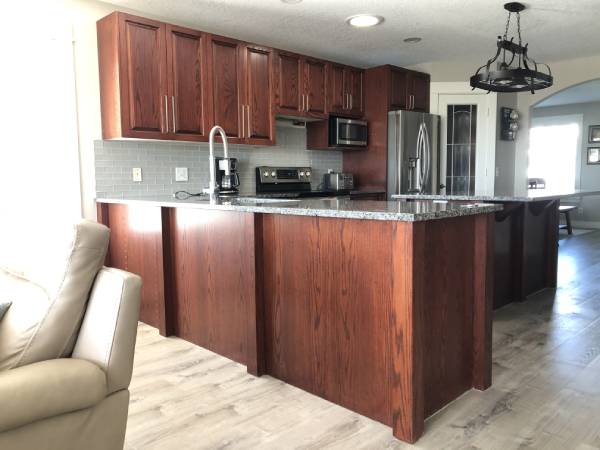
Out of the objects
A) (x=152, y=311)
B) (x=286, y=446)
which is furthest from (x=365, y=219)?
(x=152, y=311)

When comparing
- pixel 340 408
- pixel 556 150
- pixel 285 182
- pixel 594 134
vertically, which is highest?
pixel 594 134

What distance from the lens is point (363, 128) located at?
17.3ft

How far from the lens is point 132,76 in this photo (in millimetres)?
3449

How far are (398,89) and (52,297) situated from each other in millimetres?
4594

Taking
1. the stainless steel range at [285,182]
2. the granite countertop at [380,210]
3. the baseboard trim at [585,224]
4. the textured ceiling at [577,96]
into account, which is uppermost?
the textured ceiling at [577,96]

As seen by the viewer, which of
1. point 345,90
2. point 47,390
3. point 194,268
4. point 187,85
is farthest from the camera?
point 345,90

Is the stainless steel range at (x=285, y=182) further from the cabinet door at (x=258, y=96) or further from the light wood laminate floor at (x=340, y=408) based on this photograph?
the light wood laminate floor at (x=340, y=408)

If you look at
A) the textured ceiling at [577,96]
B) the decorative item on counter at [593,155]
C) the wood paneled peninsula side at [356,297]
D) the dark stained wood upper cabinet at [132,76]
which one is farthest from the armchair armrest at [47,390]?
the decorative item on counter at [593,155]

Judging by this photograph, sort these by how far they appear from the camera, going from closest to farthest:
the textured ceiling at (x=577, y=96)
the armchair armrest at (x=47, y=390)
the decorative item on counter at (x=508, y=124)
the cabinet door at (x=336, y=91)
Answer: the armchair armrest at (x=47, y=390)
the cabinet door at (x=336, y=91)
the decorative item on counter at (x=508, y=124)
the textured ceiling at (x=577, y=96)

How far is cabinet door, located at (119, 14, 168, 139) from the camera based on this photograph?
3422 mm

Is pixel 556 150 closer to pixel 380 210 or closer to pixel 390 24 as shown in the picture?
pixel 390 24

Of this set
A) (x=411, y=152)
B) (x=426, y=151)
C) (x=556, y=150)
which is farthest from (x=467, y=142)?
(x=556, y=150)

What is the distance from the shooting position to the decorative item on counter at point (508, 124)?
239 inches

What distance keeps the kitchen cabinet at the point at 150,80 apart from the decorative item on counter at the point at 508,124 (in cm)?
398
